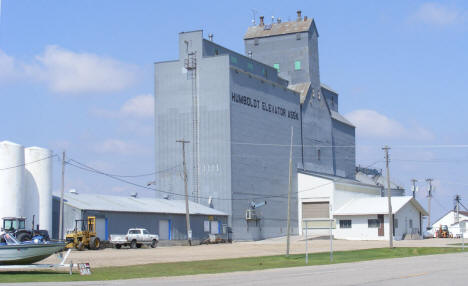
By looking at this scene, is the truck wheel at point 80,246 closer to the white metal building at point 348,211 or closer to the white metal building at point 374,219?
the white metal building at point 348,211

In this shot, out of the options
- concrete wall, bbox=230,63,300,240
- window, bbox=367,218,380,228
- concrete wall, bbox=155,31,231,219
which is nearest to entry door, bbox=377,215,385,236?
window, bbox=367,218,380,228

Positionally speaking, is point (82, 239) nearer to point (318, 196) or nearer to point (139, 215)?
point (139, 215)

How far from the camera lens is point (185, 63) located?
7519cm

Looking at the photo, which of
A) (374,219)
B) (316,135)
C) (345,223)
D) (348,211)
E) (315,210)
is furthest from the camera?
(316,135)

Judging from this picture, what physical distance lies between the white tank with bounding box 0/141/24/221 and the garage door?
39675 millimetres

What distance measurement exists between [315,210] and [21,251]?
59.4m

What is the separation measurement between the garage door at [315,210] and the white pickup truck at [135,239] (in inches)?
1167

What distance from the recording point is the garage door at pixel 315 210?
84.4 m

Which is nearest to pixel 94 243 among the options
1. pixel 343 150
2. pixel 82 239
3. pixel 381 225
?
pixel 82 239

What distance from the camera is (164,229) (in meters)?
67.0

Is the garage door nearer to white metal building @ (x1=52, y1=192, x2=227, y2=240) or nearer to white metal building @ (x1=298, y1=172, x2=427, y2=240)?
white metal building @ (x1=298, y1=172, x2=427, y2=240)

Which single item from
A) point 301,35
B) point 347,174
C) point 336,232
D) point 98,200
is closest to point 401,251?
point 98,200

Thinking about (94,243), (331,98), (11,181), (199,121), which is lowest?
(94,243)

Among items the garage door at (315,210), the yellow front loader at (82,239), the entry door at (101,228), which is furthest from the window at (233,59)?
the yellow front loader at (82,239)
